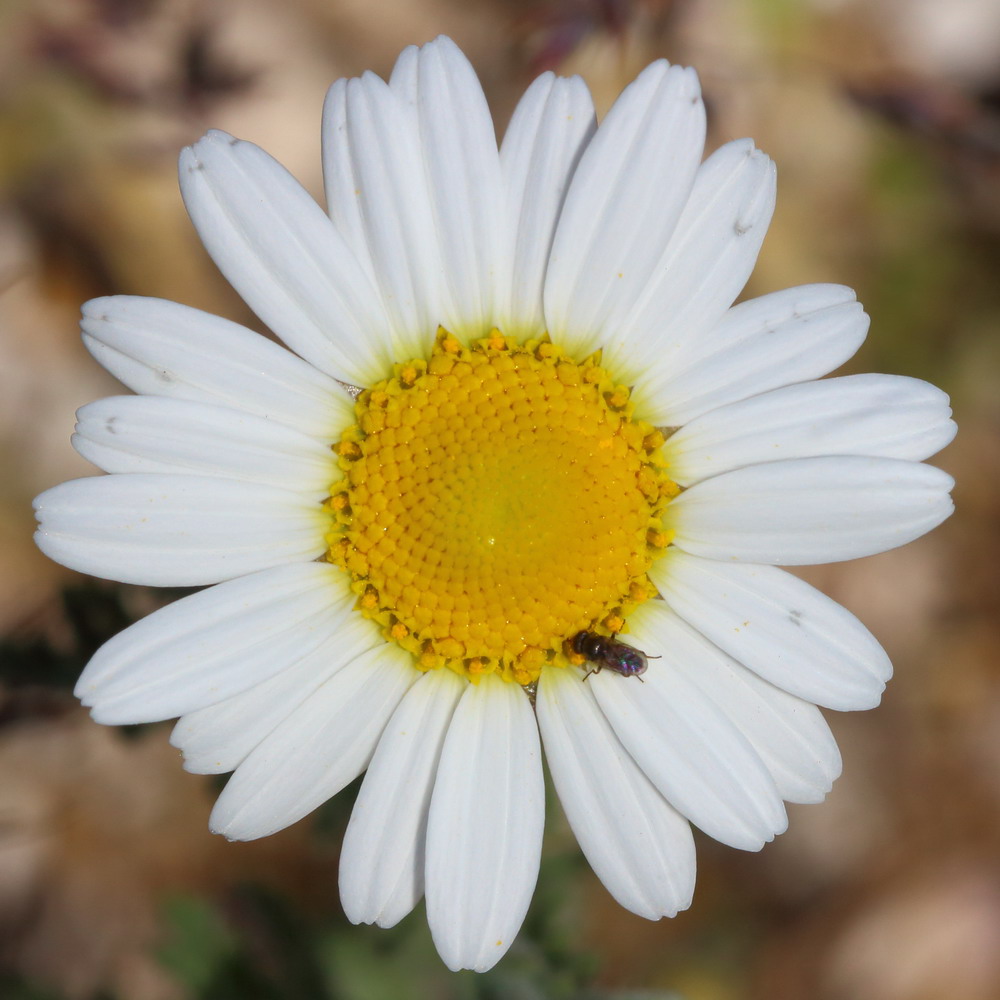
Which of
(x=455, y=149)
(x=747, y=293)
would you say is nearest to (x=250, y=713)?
(x=455, y=149)

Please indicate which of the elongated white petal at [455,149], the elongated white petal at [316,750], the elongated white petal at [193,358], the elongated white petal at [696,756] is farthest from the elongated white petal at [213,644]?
the elongated white petal at [455,149]

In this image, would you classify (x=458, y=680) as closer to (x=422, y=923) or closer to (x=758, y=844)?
(x=758, y=844)

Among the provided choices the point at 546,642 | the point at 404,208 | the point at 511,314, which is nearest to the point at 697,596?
the point at 546,642

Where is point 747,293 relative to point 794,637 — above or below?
below

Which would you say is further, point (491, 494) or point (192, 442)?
point (491, 494)

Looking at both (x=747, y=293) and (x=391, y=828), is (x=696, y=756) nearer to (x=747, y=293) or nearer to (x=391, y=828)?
(x=391, y=828)

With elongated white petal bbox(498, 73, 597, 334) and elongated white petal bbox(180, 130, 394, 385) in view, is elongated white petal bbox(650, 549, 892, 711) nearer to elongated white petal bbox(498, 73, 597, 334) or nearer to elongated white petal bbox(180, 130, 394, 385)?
elongated white petal bbox(498, 73, 597, 334)

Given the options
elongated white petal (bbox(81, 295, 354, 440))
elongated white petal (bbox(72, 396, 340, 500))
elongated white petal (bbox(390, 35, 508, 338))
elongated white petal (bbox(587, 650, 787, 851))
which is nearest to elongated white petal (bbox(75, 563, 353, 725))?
elongated white petal (bbox(72, 396, 340, 500))
